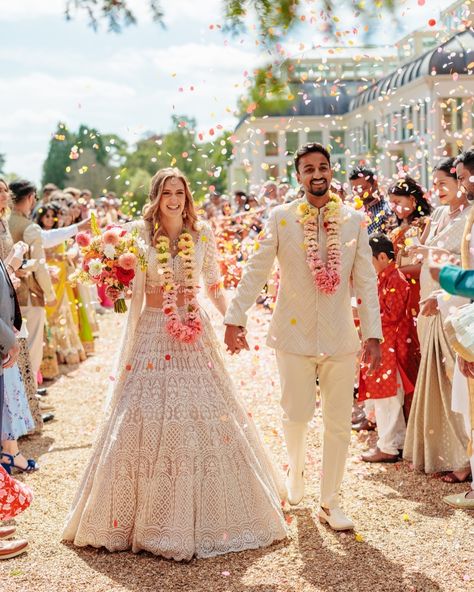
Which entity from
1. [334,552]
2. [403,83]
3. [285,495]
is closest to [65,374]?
[285,495]

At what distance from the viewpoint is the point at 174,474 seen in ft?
15.4

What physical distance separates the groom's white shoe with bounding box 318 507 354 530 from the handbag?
4.44 feet

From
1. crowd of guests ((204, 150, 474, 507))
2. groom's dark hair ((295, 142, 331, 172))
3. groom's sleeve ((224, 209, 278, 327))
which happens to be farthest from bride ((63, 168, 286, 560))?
crowd of guests ((204, 150, 474, 507))

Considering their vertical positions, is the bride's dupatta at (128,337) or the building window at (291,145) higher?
the building window at (291,145)

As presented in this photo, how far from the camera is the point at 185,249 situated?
5.25m

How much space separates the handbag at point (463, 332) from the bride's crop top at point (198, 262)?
1661 mm

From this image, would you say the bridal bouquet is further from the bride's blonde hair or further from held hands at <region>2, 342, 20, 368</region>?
held hands at <region>2, 342, 20, 368</region>

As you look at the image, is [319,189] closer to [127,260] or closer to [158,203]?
[158,203]

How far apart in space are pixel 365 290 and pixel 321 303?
10.4 inches

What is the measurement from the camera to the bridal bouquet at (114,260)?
514 centimetres

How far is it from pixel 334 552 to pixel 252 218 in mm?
9037

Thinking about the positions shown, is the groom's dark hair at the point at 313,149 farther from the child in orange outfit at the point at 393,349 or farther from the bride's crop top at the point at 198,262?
the child in orange outfit at the point at 393,349

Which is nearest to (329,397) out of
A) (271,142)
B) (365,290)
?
(365,290)

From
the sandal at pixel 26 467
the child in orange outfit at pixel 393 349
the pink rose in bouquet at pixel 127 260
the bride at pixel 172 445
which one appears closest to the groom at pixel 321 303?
the bride at pixel 172 445
